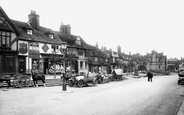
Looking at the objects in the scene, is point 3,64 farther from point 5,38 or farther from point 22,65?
point 5,38

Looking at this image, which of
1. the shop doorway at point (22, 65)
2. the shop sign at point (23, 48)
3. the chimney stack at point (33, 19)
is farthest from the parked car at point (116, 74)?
the chimney stack at point (33, 19)

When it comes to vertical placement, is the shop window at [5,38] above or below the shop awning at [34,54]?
above

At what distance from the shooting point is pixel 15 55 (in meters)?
26.1

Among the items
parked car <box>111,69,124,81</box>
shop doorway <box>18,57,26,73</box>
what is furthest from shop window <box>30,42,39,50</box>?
parked car <box>111,69,124,81</box>

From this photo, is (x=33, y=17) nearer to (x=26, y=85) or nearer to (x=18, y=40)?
(x=18, y=40)

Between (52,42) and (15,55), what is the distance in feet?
27.4

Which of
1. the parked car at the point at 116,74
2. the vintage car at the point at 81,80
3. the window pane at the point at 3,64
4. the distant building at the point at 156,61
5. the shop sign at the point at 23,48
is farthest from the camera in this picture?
the distant building at the point at 156,61

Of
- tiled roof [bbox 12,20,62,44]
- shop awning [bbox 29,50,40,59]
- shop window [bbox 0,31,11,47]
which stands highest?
tiled roof [bbox 12,20,62,44]

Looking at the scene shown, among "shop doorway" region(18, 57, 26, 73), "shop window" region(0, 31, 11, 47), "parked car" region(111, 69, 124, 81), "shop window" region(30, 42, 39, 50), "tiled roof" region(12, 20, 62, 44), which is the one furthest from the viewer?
"parked car" region(111, 69, 124, 81)

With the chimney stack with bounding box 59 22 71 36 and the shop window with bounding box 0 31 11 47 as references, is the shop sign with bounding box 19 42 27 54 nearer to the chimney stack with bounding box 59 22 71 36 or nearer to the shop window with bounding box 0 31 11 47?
the shop window with bounding box 0 31 11 47

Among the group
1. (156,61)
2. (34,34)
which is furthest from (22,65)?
(156,61)

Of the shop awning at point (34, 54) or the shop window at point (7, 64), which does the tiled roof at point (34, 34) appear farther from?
the shop window at point (7, 64)

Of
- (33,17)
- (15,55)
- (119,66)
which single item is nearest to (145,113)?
(15,55)

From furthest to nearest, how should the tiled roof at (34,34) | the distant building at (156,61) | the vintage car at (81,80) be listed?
the distant building at (156,61) < the tiled roof at (34,34) < the vintage car at (81,80)
